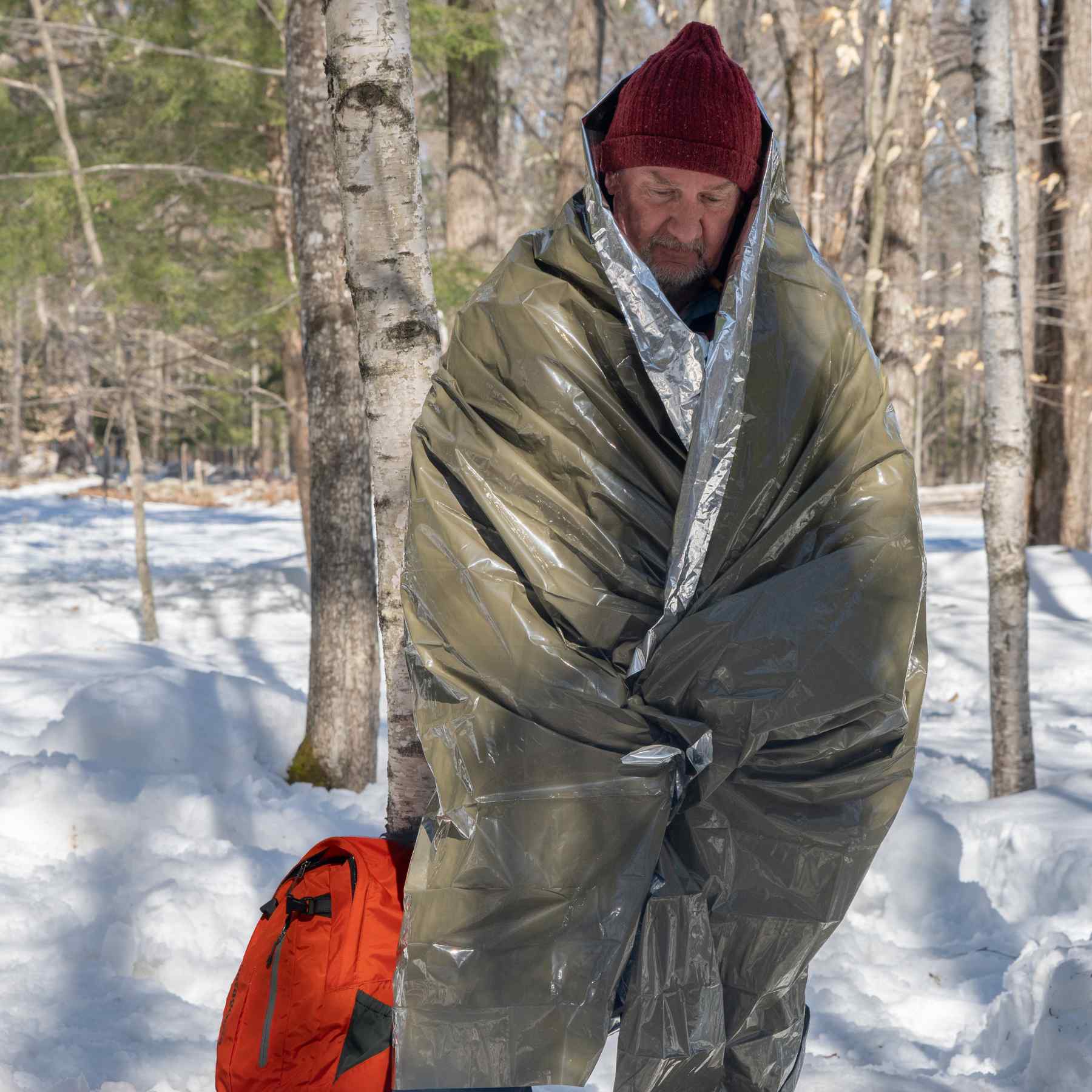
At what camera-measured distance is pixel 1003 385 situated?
4.27m

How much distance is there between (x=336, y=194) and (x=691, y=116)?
296cm

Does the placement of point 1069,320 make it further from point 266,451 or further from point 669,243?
point 266,451

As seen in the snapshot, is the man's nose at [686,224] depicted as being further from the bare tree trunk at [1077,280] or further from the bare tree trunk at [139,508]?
the bare tree trunk at [1077,280]

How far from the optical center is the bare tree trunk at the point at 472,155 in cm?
958

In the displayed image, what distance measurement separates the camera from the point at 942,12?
14.1 metres

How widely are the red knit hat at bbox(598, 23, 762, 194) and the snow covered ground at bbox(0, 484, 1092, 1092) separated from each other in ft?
6.85

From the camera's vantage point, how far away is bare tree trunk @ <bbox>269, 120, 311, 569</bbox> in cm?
870

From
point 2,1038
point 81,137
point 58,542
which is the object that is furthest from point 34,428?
point 2,1038

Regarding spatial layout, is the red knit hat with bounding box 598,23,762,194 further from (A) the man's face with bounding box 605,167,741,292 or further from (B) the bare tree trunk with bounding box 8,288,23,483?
(B) the bare tree trunk with bounding box 8,288,23,483

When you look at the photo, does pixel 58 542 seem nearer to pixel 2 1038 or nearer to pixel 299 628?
pixel 299 628

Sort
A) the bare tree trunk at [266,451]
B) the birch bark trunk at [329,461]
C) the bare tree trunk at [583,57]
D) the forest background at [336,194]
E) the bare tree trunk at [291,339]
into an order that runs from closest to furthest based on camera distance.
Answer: the birch bark trunk at [329,461]
the forest background at [336,194]
the bare tree trunk at [291,339]
the bare tree trunk at [583,57]
the bare tree trunk at [266,451]

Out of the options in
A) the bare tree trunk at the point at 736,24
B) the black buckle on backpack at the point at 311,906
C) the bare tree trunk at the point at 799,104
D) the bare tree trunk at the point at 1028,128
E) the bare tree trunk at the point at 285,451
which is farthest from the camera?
the bare tree trunk at the point at 285,451

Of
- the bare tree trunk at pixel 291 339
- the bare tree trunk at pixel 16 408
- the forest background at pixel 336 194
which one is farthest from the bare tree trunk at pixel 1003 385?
the bare tree trunk at pixel 16 408

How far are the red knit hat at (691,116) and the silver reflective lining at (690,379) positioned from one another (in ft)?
0.48
